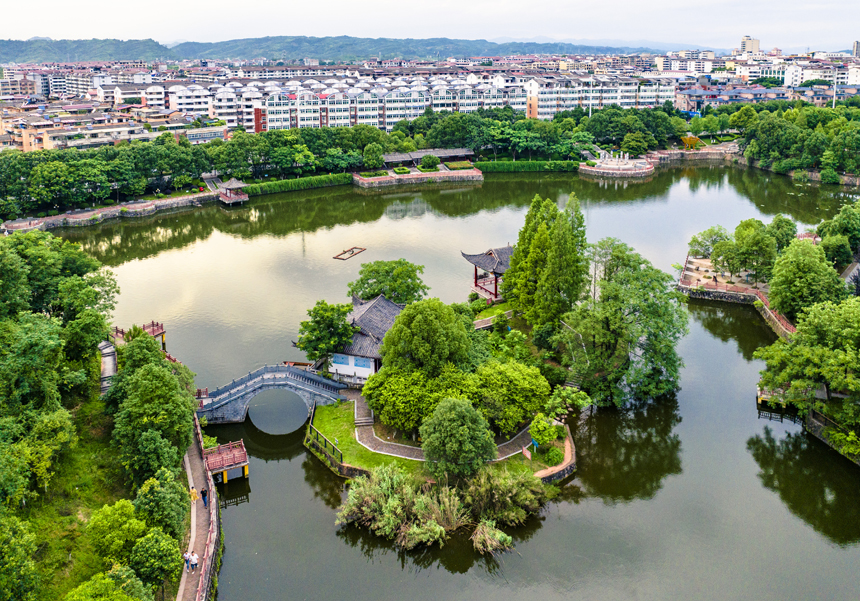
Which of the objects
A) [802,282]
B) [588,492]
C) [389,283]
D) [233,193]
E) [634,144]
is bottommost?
[588,492]

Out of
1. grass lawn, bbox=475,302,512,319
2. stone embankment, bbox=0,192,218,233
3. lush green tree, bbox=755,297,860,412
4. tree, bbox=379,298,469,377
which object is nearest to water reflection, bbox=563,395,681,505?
lush green tree, bbox=755,297,860,412

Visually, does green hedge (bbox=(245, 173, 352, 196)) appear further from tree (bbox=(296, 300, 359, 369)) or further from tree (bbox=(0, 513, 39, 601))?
tree (bbox=(0, 513, 39, 601))

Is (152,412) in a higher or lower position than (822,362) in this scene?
lower

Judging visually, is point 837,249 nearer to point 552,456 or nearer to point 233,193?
point 552,456

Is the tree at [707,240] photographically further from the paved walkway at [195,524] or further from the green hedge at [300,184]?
the green hedge at [300,184]

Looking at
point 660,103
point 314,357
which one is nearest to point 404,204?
point 314,357

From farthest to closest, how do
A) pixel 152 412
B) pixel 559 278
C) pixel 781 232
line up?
pixel 781 232, pixel 559 278, pixel 152 412

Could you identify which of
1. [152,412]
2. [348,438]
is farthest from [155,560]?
[348,438]
